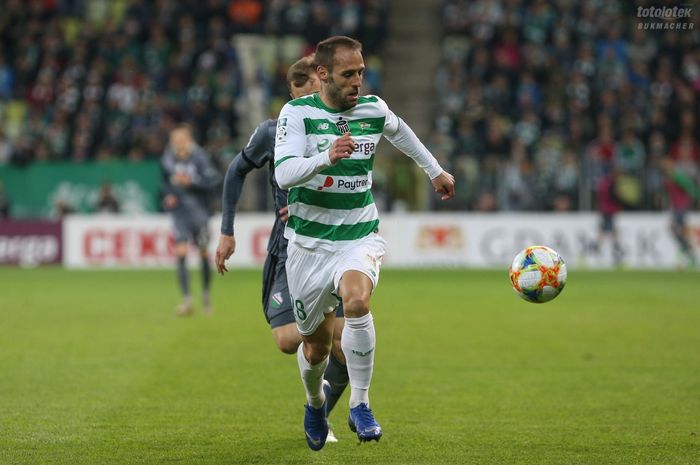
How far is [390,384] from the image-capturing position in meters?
9.51

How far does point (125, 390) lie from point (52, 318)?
598 centimetres

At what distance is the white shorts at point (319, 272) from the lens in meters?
6.56

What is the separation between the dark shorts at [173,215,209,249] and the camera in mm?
15328

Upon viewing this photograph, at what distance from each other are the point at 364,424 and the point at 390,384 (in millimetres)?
3219

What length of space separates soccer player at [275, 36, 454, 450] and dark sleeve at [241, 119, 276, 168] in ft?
2.66

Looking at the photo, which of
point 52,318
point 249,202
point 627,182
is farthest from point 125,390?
A: point 627,182

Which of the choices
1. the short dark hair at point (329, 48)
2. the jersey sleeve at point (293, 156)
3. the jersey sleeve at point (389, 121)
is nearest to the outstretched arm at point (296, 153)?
the jersey sleeve at point (293, 156)

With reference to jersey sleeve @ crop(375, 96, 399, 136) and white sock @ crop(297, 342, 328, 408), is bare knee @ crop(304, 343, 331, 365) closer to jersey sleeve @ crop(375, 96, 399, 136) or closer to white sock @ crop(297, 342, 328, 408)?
white sock @ crop(297, 342, 328, 408)

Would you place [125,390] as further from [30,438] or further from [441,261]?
[441,261]

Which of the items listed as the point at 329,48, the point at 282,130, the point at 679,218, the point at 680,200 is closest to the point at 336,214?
the point at 282,130

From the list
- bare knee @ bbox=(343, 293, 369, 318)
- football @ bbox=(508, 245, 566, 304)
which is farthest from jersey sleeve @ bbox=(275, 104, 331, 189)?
football @ bbox=(508, 245, 566, 304)

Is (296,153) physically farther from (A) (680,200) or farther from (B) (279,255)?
(A) (680,200)

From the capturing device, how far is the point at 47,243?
24922 millimetres

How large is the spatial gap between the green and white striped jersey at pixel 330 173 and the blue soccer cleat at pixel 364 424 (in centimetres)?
93
